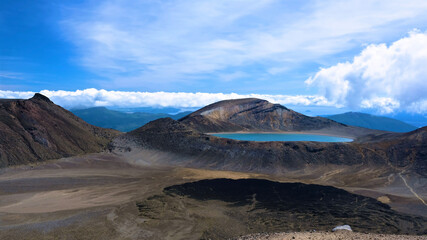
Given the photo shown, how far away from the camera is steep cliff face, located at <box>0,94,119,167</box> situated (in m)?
51.3

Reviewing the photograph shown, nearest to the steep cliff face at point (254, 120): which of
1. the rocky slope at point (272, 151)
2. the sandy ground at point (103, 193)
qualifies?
the rocky slope at point (272, 151)

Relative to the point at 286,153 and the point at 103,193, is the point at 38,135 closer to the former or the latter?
the point at 103,193

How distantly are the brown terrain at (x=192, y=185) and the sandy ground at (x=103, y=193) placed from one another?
17 cm

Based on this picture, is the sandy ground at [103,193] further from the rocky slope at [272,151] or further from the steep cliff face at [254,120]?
the steep cliff face at [254,120]

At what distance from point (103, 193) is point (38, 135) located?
30.1 m

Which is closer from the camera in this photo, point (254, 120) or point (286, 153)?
point (286, 153)

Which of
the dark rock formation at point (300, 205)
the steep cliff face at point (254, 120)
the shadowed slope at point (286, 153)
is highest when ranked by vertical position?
the steep cliff face at point (254, 120)

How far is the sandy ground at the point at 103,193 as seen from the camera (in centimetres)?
2552

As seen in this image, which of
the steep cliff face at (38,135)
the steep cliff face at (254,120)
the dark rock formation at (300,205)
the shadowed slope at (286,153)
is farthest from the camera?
the steep cliff face at (254,120)

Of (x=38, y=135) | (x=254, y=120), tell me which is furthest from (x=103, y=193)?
(x=254, y=120)

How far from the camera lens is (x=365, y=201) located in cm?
3525

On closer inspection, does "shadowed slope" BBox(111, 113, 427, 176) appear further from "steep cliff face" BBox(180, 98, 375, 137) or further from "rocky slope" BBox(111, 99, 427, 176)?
"steep cliff face" BBox(180, 98, 375, 137)

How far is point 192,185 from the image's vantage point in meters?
41.9

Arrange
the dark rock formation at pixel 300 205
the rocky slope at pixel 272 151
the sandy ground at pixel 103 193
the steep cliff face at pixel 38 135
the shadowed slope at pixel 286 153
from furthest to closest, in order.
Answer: the rocky slope at pixel 272 151 < the shadowed slope at pixel 286 153 < the steep cliff face at pixel 38 135 < the dark rock formation at pixel 300 205 < the sandy ground at pixel 103 193
